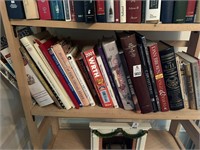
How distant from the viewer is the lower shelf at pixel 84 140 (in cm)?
93

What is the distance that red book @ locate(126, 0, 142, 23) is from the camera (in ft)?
1.60

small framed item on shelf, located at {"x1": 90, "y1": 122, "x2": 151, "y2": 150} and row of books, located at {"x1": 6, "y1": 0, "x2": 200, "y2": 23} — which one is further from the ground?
row of books, located at {"x1": 6, "y1": 0, "x2": 200, "y2": 23}

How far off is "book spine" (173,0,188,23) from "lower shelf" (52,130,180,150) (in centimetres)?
68

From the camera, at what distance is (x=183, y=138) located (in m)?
1.09

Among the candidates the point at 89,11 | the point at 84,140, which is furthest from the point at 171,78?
the point at 84,140

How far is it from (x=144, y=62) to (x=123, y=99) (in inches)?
6.6

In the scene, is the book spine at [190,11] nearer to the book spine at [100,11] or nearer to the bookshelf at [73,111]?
the bookshelf at [73,111]

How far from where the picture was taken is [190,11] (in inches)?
19.8

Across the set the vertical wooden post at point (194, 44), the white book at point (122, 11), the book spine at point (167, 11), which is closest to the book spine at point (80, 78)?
the white book at point (122, 11)

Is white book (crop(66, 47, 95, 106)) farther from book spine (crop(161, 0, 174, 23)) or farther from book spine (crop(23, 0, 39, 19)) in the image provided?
book spine (crop(161, 0, 174, 23))

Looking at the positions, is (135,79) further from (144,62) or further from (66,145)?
(66,145)

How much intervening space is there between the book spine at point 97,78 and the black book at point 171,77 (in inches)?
8.5

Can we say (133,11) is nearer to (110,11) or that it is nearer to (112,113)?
(110,11)

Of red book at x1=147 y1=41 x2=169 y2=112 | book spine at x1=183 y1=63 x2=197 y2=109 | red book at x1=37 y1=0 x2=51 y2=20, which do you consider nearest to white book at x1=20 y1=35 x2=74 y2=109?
red book at x1=37 y1=0 x2=51 y2=20
